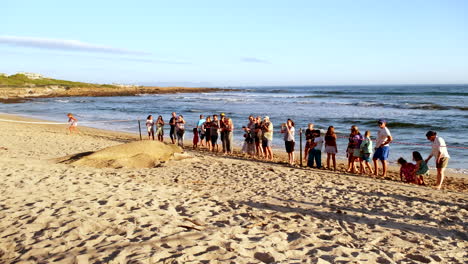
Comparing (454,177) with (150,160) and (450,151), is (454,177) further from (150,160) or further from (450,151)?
(150,160)

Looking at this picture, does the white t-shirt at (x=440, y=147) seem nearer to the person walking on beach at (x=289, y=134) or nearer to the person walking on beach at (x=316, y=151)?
the person walking on beach at (x=316, y=151)

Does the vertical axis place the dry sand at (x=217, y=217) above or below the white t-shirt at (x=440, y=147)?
below

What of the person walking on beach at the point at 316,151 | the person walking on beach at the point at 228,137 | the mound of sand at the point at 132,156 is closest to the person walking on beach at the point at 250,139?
the person walking on beach at the point at 228,137

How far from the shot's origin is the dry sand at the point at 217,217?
173 inches

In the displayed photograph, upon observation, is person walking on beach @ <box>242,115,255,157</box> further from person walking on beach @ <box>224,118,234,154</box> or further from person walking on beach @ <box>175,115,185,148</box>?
person walking on beach @ <box>175,115,185,148</box>

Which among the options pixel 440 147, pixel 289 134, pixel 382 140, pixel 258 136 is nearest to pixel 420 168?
pixel 440 147

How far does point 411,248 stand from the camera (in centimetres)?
494

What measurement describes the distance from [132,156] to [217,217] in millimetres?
5123

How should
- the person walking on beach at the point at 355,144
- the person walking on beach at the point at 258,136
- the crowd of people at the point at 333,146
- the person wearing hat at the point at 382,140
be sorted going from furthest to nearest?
the person walking on beach at the point at 258,136
the person walking on beach at the point at 355,144
the person wearing hat at the point at 382,140
the crowd of people at the point at 333,146

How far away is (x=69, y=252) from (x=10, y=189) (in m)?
3.40

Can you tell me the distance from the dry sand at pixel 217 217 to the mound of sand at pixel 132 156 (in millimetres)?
507

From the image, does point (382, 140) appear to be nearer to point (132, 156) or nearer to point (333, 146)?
point (333, 146)

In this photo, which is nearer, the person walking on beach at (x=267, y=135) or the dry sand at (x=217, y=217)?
the dry sand at (x=217, y=217)

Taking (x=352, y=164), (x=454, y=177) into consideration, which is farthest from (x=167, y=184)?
(x=454, y=177)
